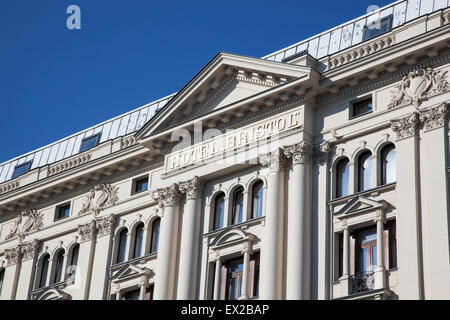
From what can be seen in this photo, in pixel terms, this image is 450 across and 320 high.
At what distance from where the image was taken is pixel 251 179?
4438cm

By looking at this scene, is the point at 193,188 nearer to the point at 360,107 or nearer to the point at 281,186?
the point at 281,186

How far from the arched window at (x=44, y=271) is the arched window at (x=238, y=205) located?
12.6m

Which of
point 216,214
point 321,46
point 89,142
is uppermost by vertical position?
point 321,46

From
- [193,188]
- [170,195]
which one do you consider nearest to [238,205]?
[193,188]

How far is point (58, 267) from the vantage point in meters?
52.0

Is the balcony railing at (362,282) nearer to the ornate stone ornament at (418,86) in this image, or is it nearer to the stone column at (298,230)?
the stone column at (298,230)

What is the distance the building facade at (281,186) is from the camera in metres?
39.2

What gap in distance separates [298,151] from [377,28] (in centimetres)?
725

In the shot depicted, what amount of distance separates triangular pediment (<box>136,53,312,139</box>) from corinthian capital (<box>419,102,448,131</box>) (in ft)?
22.7

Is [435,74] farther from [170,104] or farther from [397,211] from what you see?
[170,104]

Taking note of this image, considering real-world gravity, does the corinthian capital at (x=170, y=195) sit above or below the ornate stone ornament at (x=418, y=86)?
below

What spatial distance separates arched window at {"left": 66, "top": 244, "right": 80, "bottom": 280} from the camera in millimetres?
50406

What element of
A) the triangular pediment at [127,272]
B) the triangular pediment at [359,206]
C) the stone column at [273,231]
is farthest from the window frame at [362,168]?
the triangular pediment at [127,272]
